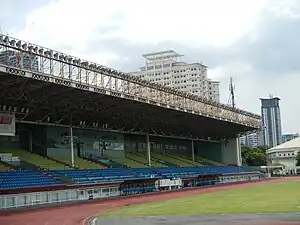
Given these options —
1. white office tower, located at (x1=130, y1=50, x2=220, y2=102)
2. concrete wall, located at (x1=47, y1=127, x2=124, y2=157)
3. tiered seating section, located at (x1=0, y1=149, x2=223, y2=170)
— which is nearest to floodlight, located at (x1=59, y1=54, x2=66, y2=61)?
tiered seating section, located at (x1=0, y1=149, x2=223, y2=170)

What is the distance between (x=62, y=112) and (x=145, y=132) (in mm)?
21633

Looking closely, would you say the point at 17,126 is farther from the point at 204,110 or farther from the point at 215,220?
the point at 215,220

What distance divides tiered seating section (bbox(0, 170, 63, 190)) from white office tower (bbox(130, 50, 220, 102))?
354ft

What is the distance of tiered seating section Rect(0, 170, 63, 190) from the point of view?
131 feet

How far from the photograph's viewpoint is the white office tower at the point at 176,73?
155 m

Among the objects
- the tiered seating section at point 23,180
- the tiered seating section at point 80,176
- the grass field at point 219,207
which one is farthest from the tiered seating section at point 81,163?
the grass field at point 219,207

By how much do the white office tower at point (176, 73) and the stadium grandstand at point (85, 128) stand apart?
7185 centimetres

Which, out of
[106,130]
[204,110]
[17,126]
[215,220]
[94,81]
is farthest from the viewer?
[204,110]

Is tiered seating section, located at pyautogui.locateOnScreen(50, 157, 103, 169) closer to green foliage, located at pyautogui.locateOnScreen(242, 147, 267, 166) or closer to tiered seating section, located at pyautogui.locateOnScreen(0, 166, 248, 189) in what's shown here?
tiered seating section, located at pyautogui.locateOnScreen(0, 166, 248, 189)

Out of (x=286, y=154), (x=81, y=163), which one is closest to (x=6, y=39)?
(x=81, y=163)

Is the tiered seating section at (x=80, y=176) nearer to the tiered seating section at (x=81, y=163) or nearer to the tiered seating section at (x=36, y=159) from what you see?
the tiered seating section at (x=36, y=159)

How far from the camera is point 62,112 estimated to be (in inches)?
2067

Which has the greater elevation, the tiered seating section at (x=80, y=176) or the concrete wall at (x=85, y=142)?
the concrete wall at (x=85, y=142)

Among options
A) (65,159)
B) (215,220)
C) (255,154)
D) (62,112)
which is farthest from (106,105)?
(255,154)
